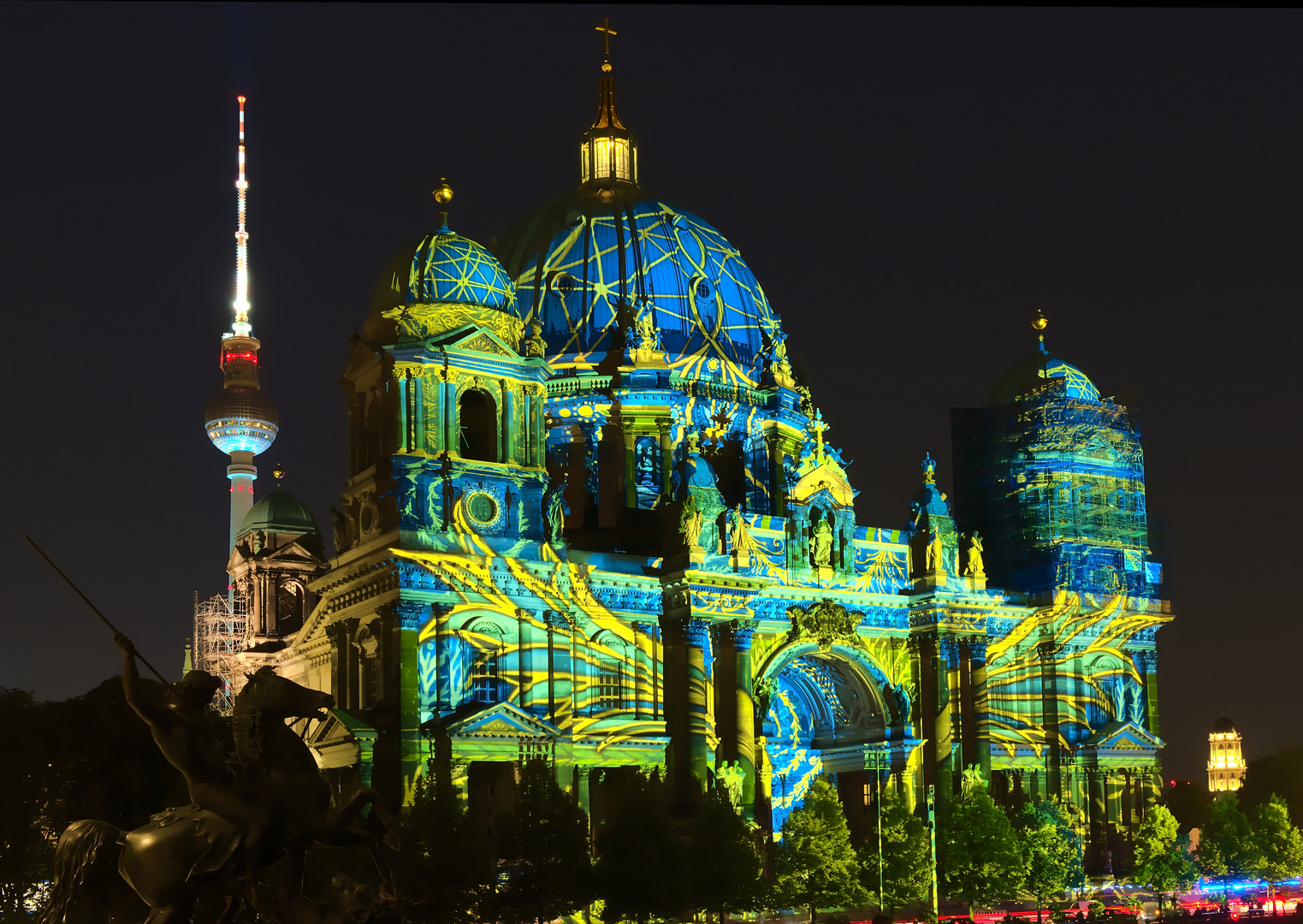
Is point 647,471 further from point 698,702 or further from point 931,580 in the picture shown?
point 698,702

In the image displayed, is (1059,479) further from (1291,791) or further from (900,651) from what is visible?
(1291,791)

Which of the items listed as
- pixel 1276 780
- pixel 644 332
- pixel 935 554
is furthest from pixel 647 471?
pixel 1276 780

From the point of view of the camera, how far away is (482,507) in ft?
220

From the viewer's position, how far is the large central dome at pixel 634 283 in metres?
84.9

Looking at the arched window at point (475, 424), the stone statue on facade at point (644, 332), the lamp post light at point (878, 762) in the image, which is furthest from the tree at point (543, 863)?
the stone statue on facade at point (644, 332)

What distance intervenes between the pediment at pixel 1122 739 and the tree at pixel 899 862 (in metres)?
16.8

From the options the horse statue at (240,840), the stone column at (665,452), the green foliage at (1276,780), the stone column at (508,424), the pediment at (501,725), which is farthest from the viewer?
the green foliage at (1276,780)

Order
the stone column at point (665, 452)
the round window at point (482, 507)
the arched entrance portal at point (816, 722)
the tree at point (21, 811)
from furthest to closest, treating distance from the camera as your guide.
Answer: the stone column at point (665, 452)
the arched entrance portal at point (816, 722)
the round window at point (482, 507)
the tree at point (21, 811)

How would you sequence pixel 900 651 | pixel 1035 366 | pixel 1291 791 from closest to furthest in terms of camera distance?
pixel 900 651
pixel 1035 366
pixel 1291 791

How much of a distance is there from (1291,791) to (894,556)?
4279cm

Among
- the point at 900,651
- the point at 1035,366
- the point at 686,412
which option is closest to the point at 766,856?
the point at 900,651

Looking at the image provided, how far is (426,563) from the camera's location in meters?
64.6

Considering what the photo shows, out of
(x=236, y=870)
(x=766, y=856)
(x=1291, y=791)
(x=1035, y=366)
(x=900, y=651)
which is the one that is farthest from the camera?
(x=1291, y=791)

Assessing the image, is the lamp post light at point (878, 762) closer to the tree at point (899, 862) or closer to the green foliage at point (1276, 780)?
the tree at point (899, 862)
